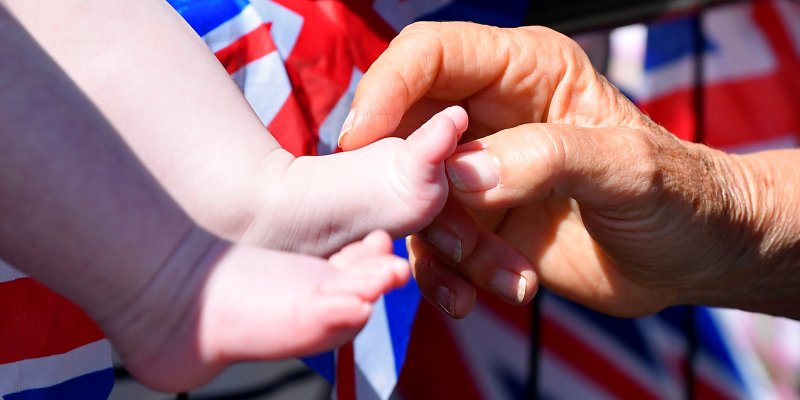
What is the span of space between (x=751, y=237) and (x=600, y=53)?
67 cm

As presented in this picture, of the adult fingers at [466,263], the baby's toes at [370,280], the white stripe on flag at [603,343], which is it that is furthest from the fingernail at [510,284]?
the white stripe on flag at [603,343]

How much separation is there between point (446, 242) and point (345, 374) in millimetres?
266

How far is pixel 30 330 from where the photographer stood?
2.76 feet

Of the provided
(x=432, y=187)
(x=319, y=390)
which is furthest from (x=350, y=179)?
(x=319, y=390)

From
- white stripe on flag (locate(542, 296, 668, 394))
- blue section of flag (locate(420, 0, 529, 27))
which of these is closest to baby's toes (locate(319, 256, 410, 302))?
blue section of flag (locate(420, 0, 529, 27))

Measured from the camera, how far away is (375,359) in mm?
1126

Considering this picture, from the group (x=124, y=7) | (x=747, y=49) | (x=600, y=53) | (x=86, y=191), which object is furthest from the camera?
(x=747, y=49)

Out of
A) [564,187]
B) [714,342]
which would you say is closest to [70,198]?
[564,187]

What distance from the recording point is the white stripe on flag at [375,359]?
3.64 feet

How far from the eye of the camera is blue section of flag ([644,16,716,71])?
169 cm

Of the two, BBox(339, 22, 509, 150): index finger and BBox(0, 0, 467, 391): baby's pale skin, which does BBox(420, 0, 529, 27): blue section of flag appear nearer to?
BBox(339, 22, 509, 150): index finger

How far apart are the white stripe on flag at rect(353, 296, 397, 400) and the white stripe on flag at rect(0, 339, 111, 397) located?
35 cm

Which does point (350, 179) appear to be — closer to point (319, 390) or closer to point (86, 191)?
point (86, 191)

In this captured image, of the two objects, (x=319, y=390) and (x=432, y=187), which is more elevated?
(x=432, y=187)
